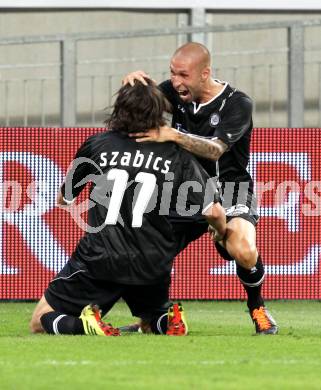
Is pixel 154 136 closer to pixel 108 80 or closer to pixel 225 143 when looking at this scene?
pixel 225 143

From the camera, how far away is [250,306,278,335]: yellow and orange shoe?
9.37 meters

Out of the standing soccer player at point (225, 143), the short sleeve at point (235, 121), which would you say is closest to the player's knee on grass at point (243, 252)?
the standing soccer player at point (225, 143)

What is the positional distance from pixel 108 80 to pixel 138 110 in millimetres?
6592

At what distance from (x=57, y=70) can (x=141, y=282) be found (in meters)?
8.41

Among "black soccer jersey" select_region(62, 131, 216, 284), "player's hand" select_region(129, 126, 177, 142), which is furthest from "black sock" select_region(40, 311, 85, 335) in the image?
"player's hand" select_region(129, 126, 177, 142)

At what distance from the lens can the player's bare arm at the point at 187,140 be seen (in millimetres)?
8984

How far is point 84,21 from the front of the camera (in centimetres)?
1848

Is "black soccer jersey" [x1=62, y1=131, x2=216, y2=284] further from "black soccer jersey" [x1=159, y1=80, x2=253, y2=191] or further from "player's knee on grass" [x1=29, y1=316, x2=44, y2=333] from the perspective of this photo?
"black soccer jersey" [x1=159, y1=80, x2=253, y2=191]

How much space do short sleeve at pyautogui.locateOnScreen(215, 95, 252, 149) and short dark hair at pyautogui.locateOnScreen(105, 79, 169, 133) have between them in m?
0.58

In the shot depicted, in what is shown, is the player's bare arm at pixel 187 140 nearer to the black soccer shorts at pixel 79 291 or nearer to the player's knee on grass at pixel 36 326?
the black soccer shorts at pixel 79 291
